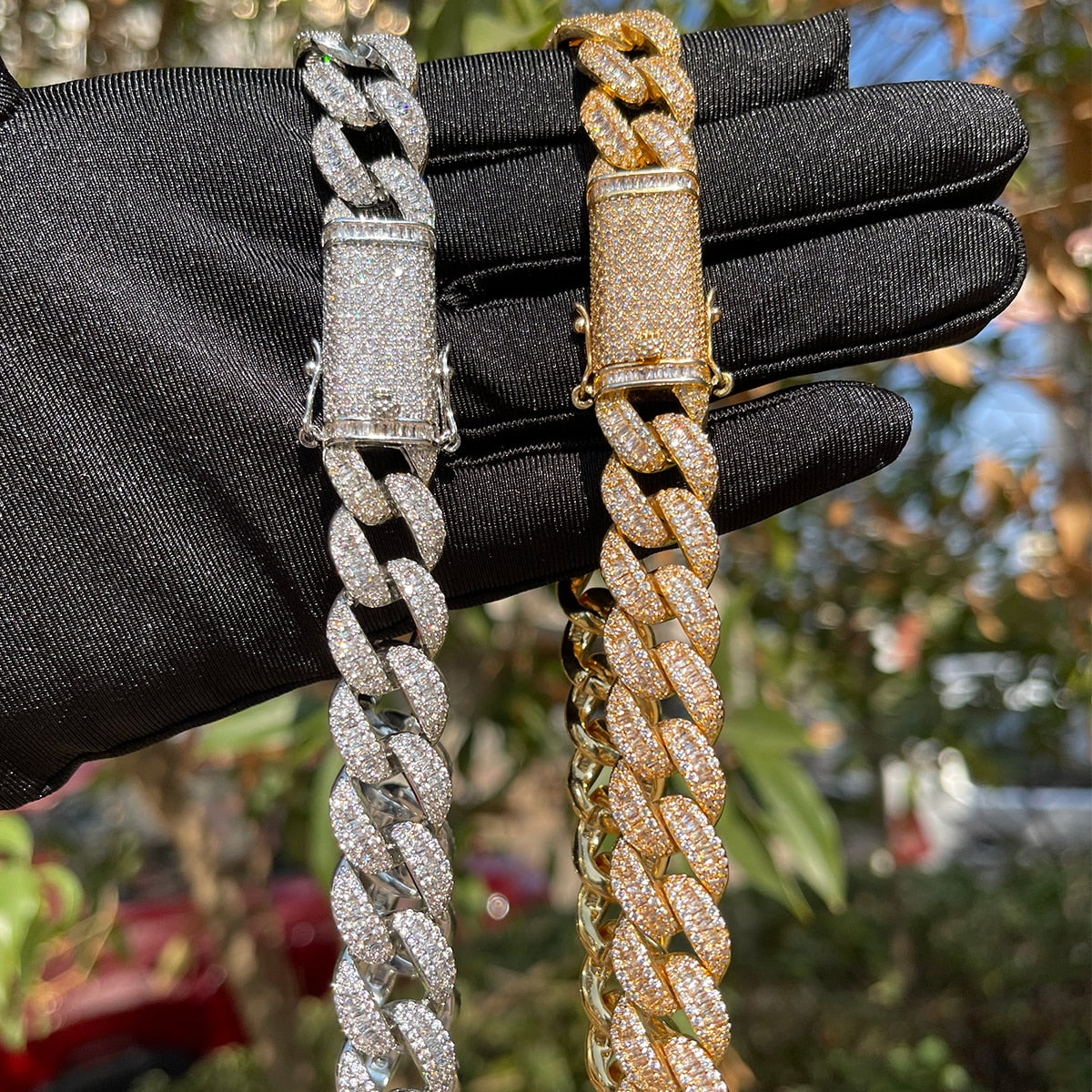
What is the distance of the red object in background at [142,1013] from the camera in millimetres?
2107

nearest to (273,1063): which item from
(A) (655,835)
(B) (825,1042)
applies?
(B) (825,1042)

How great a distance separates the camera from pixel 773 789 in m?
1.03

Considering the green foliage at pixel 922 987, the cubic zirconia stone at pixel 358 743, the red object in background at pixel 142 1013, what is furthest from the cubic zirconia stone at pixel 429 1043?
the red object in background at pixel 142 1013

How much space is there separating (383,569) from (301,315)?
0.16 meters

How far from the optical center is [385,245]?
49 cm

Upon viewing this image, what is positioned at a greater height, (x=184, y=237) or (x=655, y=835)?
(x=184, y=237)

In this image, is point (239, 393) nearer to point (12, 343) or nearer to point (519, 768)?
point (12, 343)

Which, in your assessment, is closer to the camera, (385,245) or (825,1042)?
(385,245)

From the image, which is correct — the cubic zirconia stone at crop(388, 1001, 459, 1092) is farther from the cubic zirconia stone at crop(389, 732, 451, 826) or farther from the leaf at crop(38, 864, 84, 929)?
the leaf at crop(38, 864, 84, 929)

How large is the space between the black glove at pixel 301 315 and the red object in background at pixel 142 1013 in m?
1.66

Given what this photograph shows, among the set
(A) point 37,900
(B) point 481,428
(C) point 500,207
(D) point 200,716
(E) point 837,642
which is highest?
(C) point 500,207

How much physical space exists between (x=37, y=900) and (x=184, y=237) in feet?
1.70

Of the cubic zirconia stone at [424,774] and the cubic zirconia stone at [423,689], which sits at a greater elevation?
the cubic zirconia stone at [423,689]

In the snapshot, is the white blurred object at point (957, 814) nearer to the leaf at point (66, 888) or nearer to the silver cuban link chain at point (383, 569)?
the leaf at point (66, 888)
